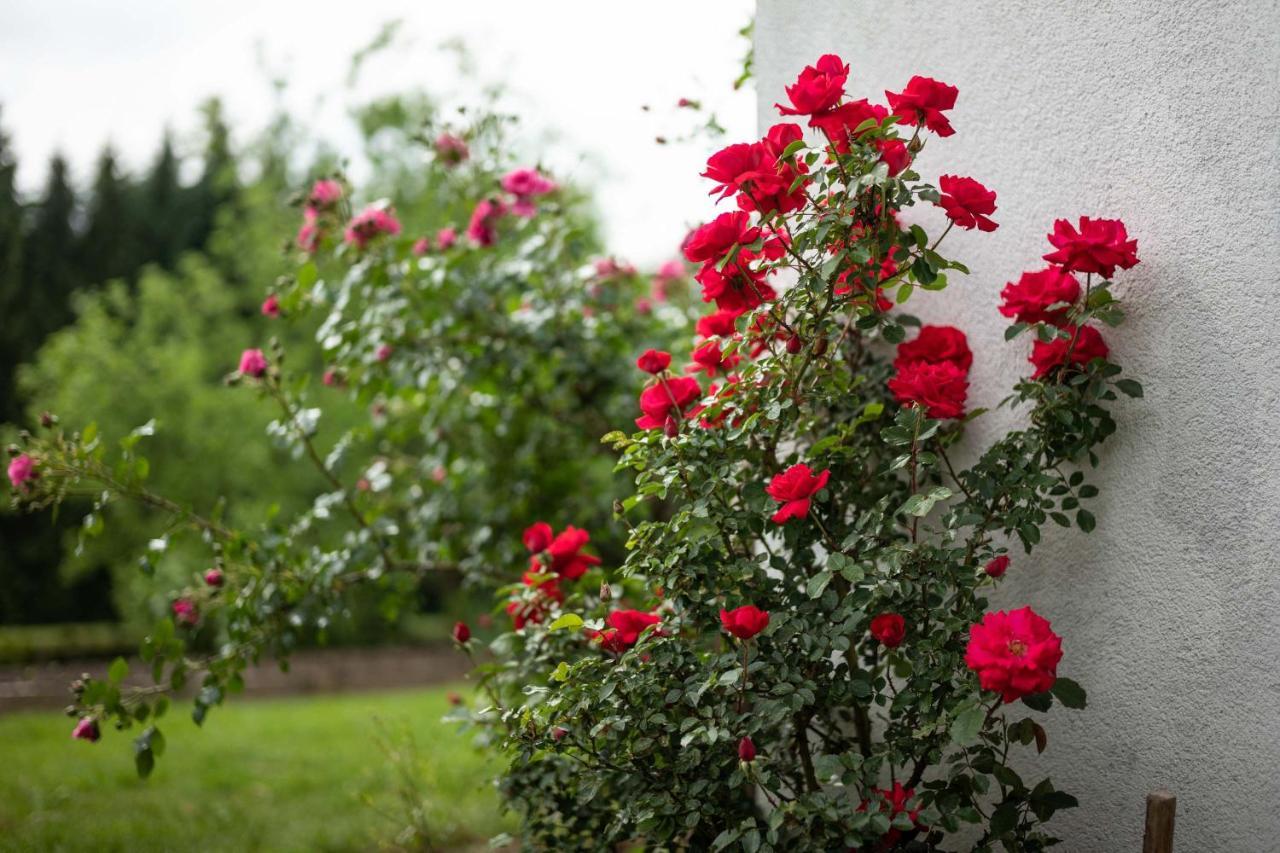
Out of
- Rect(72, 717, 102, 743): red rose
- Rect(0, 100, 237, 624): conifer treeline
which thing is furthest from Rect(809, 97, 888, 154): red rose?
Rect(0, 100, 237, 624): conifer treeline

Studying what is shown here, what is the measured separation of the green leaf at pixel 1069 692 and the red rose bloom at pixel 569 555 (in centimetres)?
107

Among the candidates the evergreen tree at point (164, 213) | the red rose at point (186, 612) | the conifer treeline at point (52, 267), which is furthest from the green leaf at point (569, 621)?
the evergreen tree at point (164, 213)

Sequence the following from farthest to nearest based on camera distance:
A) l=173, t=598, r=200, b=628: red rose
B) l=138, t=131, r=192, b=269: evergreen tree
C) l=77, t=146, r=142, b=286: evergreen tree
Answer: l=138, t=131, r=192, b=269: evergreen tree, l=77, t=146, r=142, b=286: evergreen tree, l=173, t=598, r=200, b=628: red rose

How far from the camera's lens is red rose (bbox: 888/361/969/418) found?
6.57 ft

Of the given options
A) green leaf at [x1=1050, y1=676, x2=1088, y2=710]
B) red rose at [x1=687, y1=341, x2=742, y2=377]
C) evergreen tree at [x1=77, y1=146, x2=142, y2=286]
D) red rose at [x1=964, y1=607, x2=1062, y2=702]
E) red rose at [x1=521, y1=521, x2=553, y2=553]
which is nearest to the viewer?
red rose at [x1=964, y1=607, x2=1062, y2=702]

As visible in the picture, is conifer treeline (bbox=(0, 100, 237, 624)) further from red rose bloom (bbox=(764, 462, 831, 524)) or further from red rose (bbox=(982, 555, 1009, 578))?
red rose (bbox=(982, 555, 1009, 578))

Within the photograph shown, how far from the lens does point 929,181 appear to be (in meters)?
2.49

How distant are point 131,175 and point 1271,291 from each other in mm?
11941

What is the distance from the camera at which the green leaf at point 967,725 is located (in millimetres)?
1664

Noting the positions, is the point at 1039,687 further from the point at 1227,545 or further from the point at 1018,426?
the point at 1018,426

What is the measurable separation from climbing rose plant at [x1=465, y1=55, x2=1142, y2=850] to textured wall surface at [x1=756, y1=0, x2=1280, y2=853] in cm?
9

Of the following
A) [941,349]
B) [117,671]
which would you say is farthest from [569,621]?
[117,671]

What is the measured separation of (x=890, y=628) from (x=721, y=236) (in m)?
0.81

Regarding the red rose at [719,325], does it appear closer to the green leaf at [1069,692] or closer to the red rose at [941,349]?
the red rose at [941,349]
